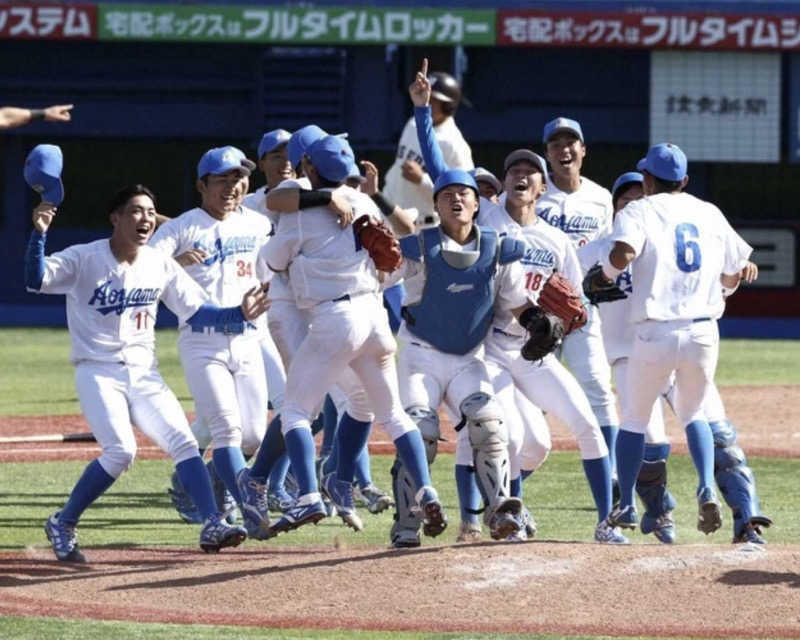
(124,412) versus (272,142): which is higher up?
(272,142)

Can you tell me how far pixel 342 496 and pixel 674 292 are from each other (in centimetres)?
189

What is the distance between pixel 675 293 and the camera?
8.74 metres

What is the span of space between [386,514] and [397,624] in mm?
3295

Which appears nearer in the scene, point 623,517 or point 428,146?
point 623,517

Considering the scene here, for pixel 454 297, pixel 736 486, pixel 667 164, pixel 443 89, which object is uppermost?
pixel 443 89

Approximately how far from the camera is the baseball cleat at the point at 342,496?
29.6 ft

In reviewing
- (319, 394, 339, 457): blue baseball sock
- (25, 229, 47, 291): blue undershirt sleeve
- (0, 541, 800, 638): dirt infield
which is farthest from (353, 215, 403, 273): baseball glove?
(319, 394, 339, 457): blue baseball sock

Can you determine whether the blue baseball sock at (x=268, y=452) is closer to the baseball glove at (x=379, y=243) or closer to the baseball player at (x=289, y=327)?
the baseball player at (x=289, y=327)

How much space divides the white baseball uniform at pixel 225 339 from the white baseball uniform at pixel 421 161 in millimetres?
2288

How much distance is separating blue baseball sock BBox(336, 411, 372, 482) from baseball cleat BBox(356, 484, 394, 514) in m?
1.08

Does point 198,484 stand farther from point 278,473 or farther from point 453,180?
point 453,180

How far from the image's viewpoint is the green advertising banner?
25.8 metres

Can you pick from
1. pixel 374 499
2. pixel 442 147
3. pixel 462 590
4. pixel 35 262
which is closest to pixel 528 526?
pixel 374 499

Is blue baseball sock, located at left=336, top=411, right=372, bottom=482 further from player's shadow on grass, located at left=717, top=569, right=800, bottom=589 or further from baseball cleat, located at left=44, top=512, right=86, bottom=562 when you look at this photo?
player's shadow on grass, located at left=717, top=569, right=800, bottom=589
